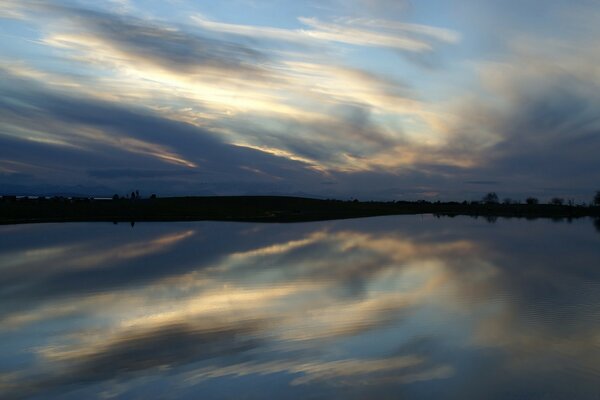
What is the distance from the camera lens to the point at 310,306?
1284 cm

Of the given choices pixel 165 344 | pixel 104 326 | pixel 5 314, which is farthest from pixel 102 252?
pixel 165 344

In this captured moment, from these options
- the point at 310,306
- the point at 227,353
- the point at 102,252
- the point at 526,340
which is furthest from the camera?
the point at 102,252

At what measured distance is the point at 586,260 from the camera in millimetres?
24172

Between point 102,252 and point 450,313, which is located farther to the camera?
point 102,252

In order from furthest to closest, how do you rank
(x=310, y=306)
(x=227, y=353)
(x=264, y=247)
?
1. (x=264, y=247)
2. (x=310, y=306)
3. (x=227, y=353)

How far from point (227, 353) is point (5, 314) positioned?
610 centimetres

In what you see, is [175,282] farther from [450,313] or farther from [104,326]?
[450,313]

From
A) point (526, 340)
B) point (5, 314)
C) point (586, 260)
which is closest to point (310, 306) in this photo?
point (526, 340)

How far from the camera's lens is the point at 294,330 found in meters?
10.5

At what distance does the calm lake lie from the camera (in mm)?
7590

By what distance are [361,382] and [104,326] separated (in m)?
5.84

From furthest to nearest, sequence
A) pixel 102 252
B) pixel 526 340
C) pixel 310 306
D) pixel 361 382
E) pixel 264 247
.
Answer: pixel 264 247 → pixel 102 252 → pixel 310 306 → pixel 526 340 → pixel 361 382

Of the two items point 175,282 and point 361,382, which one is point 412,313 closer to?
point 361,382

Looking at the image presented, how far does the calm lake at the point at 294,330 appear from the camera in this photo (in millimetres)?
7590
